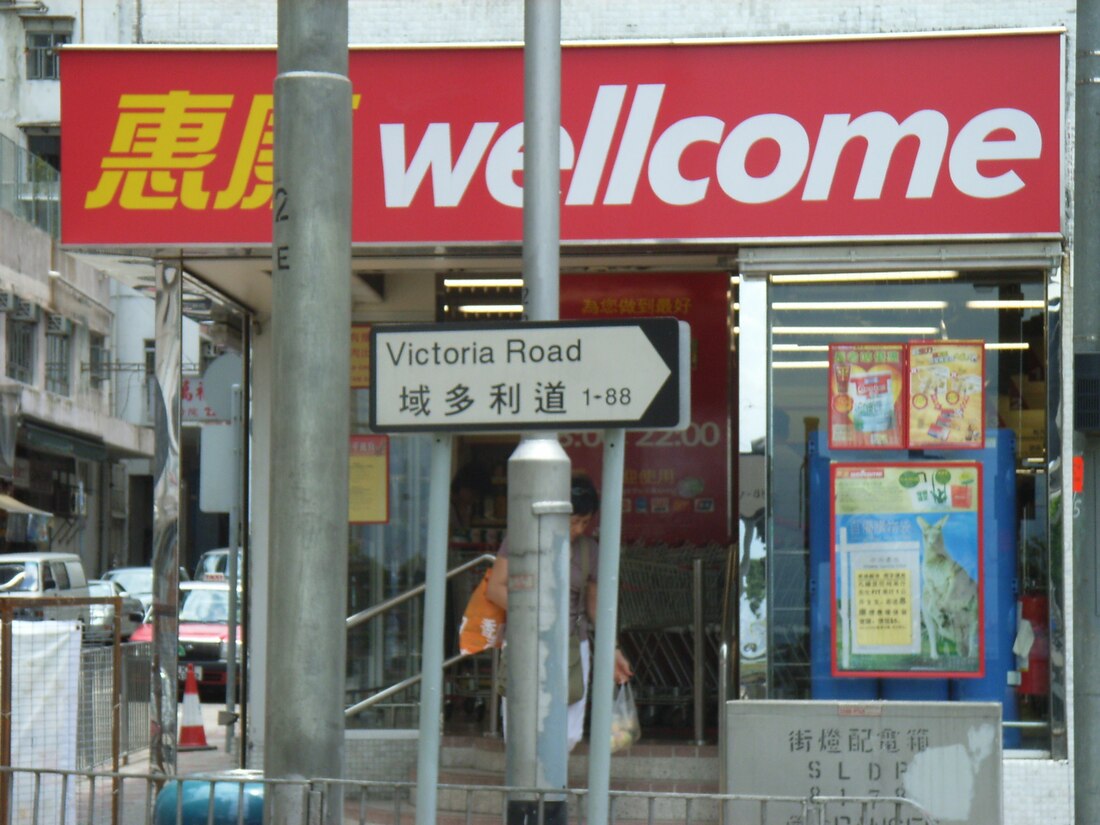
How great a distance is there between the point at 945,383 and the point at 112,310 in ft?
126

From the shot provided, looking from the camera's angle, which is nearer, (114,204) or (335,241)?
(335,241)

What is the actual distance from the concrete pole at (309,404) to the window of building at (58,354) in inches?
1361

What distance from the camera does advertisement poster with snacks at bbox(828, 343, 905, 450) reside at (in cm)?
980

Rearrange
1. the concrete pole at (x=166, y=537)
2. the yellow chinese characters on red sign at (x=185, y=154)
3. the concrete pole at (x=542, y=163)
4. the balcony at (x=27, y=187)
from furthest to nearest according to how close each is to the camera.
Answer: the balcony at (x=27, y=187) < the concrete pole at (x=166, y=537) < the yellow chinese characters on red sign at (x=185, y=154) < the concrete pole at (x=542, y=163)

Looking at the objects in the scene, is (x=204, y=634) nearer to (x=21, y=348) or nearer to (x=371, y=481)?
(x=371, y=481)

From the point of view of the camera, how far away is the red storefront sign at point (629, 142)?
9.61 m

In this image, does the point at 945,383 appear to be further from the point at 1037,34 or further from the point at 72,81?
the point at 72,81

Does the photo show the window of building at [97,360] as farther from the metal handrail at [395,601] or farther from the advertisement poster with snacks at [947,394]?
the advertisement poster with snacks at [947,394]

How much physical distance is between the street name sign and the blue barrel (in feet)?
6.78

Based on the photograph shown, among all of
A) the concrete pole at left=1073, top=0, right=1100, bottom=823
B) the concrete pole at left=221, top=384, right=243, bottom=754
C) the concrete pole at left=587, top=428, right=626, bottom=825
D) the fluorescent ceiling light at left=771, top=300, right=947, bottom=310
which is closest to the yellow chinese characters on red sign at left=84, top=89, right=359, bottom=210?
the concrete pole at left=221, top=384, right=243, bottom=754

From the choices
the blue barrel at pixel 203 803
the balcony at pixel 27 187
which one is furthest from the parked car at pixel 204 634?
the balcony at pixel 27 187

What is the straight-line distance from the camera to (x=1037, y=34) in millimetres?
9570

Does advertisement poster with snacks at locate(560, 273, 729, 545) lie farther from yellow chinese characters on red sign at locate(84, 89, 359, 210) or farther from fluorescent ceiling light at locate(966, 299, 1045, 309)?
yellow chinese characters on red sign at locate(84, 89, 359, 210)

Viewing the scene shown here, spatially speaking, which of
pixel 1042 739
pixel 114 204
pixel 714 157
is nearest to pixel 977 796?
pixel 1042 739
